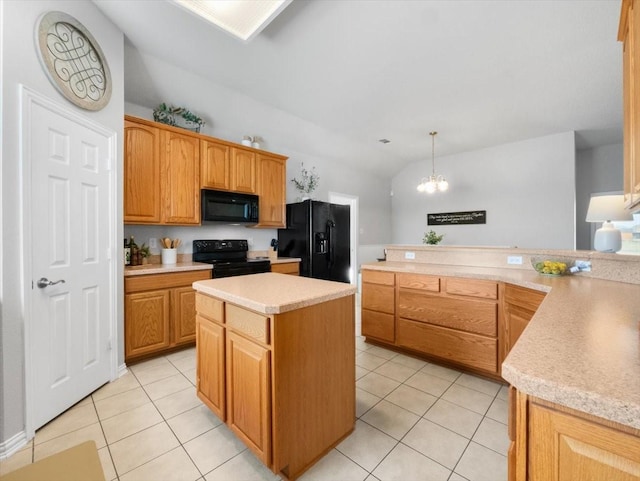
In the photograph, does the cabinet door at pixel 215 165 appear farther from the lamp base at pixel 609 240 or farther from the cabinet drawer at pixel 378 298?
the lamp base at pixel 609 240

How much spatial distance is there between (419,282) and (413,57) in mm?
2251

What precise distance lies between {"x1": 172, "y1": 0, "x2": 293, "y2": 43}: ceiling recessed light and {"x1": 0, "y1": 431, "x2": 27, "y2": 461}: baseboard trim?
8.88ft

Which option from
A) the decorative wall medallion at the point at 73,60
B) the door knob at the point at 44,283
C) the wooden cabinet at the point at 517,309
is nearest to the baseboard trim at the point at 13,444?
the door knob at the point at 44,283

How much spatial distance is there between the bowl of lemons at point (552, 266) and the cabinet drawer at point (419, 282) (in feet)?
2.50

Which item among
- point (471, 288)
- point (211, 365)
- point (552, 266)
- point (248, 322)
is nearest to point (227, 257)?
point (211, 365)

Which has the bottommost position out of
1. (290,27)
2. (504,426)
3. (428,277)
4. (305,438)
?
(504,426)

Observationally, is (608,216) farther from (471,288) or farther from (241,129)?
(241,129)

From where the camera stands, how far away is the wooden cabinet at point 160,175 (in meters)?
2.68

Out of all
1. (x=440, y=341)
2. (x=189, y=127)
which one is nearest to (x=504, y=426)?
(x=440, y=341)

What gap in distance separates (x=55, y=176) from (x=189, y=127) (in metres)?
1.87

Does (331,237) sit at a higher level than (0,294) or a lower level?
higher

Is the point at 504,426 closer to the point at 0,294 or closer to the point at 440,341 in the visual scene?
the point at 440,341

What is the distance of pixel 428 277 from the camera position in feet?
8.41

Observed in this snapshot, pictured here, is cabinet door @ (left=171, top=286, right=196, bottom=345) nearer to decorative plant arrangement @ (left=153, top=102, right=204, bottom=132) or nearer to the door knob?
the door knob
